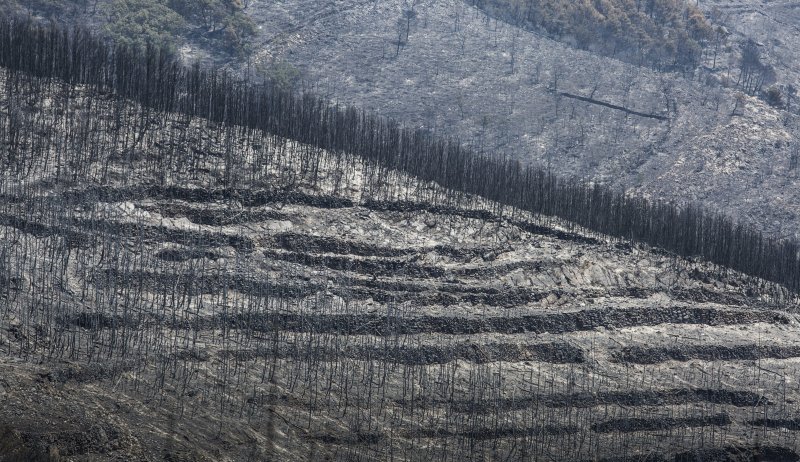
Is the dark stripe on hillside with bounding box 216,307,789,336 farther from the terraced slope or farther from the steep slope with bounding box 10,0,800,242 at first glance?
the steep slope with bounding box 10,0,800,242

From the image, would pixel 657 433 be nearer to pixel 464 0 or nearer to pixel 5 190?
pixel 5 190

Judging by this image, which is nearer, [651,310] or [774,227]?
[651,310]

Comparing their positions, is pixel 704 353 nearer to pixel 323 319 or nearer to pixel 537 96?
pixel 323 319

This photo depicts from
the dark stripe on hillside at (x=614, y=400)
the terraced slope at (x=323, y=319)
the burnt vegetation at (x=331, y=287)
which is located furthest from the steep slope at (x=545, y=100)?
the dark stripe on hillside at (x=614, y=400)

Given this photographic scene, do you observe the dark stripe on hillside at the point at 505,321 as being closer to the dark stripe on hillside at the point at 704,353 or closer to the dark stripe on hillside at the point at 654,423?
the dark stripe on hillside at the point at 704,353

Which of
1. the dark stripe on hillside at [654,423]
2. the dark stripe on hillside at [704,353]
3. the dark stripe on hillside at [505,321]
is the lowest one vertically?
the dark stripe on hillside at [704,353]

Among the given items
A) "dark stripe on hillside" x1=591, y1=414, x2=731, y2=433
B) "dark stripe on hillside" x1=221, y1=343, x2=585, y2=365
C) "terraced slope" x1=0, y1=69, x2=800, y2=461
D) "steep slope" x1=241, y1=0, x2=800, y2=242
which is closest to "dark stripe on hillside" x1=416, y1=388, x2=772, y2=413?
"terraced slope" x1=0, y1=69, x2=800, y2=461

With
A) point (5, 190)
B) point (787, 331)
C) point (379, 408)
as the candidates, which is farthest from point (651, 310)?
point (5, 190)
